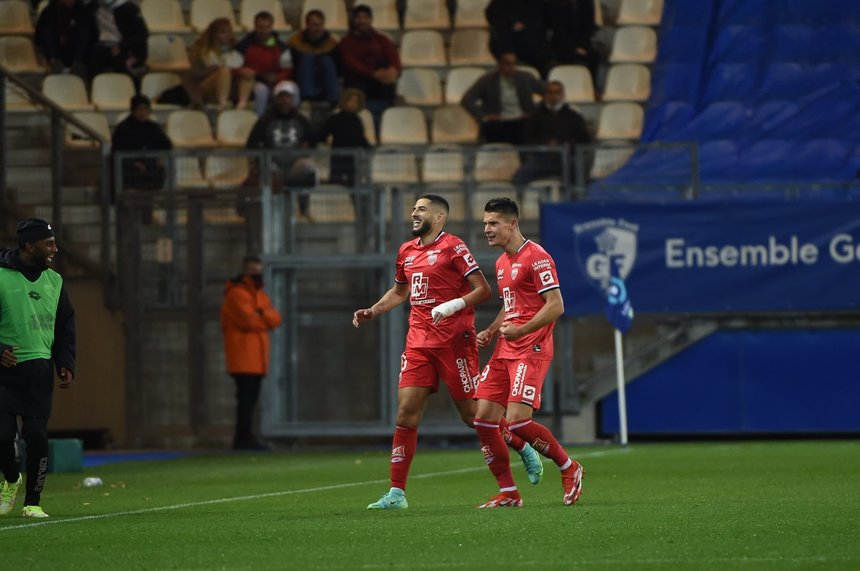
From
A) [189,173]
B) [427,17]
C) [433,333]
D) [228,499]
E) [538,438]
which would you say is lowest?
[228,499]

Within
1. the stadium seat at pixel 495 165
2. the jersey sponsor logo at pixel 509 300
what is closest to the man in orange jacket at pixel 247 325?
the stadium seat at pixel 495 165

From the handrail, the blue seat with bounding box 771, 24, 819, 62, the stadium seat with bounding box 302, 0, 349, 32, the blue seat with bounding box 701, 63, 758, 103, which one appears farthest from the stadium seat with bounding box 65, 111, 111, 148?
the blue seat with bounding box 771, 24, 819, 62

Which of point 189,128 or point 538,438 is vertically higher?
point 189,128

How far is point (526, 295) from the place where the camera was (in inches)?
438

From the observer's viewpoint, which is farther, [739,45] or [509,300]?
[739,45]

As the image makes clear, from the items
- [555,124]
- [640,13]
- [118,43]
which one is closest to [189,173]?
[555,124]

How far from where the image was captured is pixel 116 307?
22953mm

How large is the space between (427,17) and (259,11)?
2687 millimetres

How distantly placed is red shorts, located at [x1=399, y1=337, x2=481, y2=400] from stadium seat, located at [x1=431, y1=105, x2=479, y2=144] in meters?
13.5

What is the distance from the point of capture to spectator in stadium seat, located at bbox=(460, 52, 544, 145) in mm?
23750

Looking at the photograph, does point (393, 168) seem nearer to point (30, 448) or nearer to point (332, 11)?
point (332, 11)

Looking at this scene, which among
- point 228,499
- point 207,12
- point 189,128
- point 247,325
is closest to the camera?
point 228,499

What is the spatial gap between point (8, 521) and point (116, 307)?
40.0 ft

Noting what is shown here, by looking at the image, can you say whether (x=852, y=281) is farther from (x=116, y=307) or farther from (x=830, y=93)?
(x=116, y=307)
